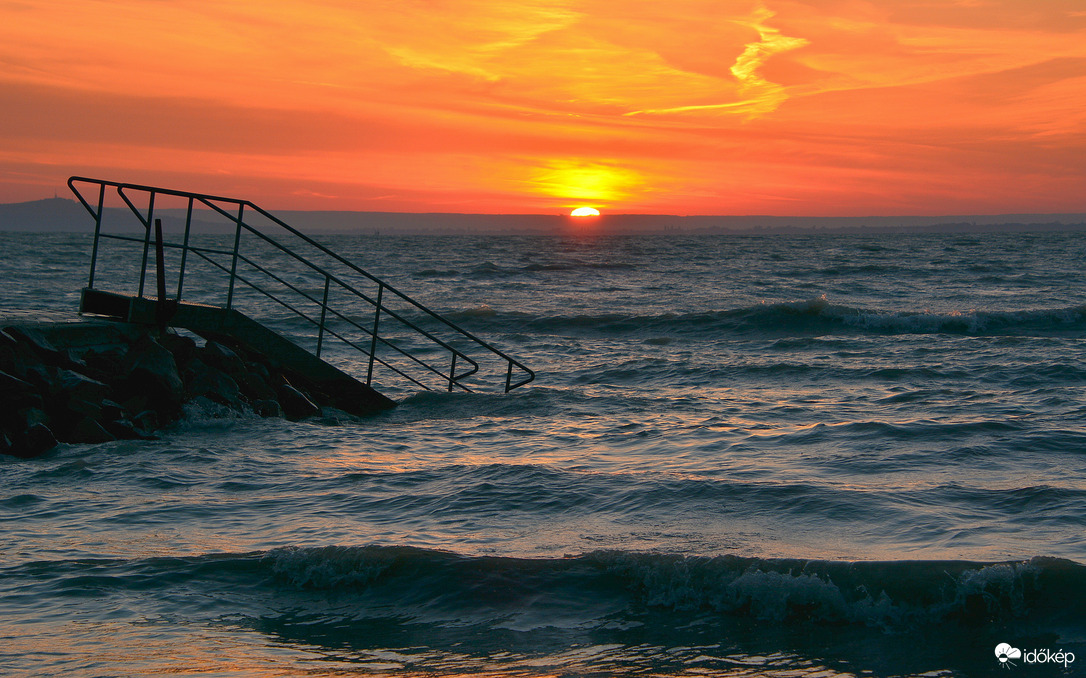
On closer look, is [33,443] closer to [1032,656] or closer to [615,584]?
[615,584]

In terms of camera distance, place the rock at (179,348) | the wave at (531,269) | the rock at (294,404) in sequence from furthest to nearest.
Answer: the wave at (531,269), the rock at (294,404), the rock at (179,348)

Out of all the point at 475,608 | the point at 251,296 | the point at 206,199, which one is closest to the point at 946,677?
the point at 475,608

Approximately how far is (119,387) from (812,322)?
17.1m

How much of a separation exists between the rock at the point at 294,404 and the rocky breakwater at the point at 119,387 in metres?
0.01

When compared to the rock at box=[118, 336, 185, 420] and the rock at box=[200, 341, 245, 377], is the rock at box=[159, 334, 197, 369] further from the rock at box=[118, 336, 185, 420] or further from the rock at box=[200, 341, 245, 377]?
the rock at box=[118, 336, 185, 420]

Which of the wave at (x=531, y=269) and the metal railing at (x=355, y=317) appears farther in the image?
the wave at (x=531, y=269)

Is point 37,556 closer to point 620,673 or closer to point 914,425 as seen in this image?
point 620,673

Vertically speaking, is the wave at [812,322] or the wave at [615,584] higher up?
the wave at [812,322]

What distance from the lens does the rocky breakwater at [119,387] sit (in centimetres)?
783

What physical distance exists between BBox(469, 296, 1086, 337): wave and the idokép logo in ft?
52.6

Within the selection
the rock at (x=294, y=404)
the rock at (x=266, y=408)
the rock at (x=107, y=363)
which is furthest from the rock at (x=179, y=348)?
the rock at (x=294, y=404)

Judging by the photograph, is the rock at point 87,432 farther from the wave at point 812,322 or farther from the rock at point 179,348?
the wave at point 812,322

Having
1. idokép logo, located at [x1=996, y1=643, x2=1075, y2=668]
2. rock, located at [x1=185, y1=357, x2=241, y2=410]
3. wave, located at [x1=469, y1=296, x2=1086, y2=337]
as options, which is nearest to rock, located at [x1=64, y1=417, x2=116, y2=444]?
rock, located at [x1=185, y1=357, x2=241, y2=410]

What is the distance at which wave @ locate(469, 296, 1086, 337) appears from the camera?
2025cm
